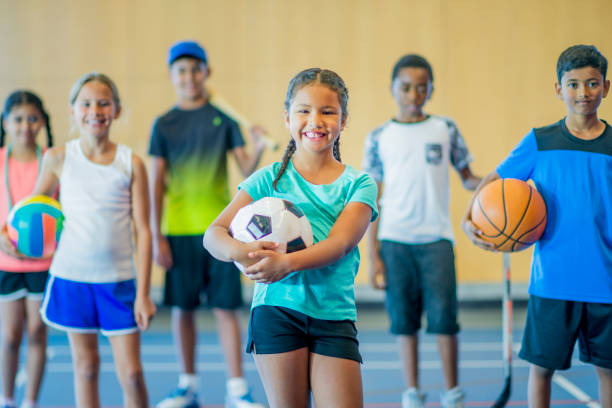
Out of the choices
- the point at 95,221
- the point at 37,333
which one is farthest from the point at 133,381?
the point at 37,333

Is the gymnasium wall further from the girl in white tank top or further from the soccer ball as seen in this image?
the soccer ball

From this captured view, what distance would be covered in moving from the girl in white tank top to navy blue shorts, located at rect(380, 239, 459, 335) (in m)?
1.21

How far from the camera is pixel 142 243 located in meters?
2.54

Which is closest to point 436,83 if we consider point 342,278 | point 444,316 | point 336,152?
point 444,316

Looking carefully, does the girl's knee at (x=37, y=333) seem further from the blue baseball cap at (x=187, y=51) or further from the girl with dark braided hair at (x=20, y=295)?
the blue baseball cap at (x=187, y=51)

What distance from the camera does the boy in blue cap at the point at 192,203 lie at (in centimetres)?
330

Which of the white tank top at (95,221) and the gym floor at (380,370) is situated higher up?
the white tank top at (95,221)

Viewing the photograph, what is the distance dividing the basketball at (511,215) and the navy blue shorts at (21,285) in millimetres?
2178

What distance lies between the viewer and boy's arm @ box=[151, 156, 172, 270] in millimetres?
3338

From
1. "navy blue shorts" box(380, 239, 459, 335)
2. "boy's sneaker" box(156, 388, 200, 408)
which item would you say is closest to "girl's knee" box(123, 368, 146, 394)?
"boy's sneaker" box(156, 388, 200, 408)

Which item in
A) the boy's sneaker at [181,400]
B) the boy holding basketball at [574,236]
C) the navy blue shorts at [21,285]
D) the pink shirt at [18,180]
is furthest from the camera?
the boy's sneaker at [181,400]

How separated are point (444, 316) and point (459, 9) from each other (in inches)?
157

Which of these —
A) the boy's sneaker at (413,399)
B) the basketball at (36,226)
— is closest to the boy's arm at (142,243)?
the basketball at (36,226)

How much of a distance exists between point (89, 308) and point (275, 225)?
121cm
